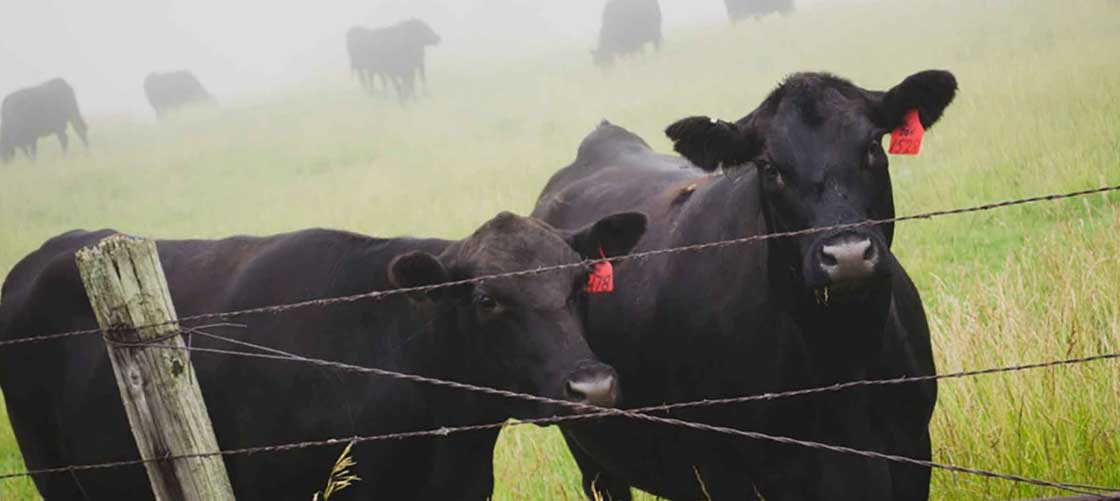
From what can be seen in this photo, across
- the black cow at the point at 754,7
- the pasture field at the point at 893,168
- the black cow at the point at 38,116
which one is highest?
the black cow at the point at 38,116

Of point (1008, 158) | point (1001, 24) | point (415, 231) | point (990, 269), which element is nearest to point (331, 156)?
point (415, 231)

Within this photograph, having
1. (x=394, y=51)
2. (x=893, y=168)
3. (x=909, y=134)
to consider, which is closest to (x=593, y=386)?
(x=909, y=134)

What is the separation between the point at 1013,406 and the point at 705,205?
166 cm

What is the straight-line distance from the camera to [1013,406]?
464 cm

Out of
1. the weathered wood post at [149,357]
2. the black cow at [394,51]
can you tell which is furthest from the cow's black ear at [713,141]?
the black cow at [394,51]

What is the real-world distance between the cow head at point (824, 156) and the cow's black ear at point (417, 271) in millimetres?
1085

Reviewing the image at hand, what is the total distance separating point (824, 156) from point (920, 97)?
1.89 ft

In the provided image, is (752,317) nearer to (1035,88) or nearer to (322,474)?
(322,474)

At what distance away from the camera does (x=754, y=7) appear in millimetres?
40906

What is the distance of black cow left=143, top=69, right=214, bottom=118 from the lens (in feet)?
185

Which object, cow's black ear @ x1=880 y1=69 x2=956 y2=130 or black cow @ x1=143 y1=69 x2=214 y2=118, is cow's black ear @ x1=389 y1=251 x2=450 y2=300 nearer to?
cow's black ear @ x1=880 y1=69 x2=956 y2=130

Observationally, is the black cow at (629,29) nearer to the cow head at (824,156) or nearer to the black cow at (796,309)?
the black cow at (796,309)

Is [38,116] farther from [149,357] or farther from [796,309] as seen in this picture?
[796,309]

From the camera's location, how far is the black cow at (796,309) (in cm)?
369
